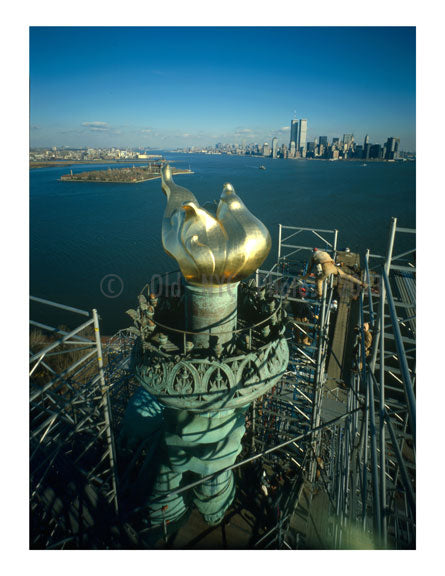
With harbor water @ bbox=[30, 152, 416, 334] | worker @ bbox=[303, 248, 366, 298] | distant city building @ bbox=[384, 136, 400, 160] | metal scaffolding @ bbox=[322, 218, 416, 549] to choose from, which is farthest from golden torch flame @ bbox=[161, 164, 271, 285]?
distant city building @ bbox=[384, 136, 400, 160]

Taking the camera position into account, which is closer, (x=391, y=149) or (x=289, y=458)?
(x=289, y=458)

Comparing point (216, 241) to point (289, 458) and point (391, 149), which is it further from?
point (391, 149)

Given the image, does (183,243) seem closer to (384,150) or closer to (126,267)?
(126,267)

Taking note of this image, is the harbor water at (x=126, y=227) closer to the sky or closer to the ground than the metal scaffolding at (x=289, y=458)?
closer to the sky

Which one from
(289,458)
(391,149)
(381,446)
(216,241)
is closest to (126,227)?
(289,458)

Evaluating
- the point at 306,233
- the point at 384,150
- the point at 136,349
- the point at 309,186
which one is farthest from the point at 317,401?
the point at 384,150

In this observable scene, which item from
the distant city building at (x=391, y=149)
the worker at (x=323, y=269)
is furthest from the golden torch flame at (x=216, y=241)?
the distant city building at (x=391, y=149)

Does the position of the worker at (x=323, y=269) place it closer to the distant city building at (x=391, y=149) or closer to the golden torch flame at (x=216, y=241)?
the golden torch flame at (x=216, y=241)

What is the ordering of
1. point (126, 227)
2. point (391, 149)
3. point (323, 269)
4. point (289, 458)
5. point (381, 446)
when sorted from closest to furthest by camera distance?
point (381, 446) → point (289, 458) → point (323, 269) → point (126, 227) → point (391, 149)

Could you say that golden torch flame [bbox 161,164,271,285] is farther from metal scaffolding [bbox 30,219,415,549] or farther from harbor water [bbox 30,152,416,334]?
harbor water [bbox 30,152,416,334]
